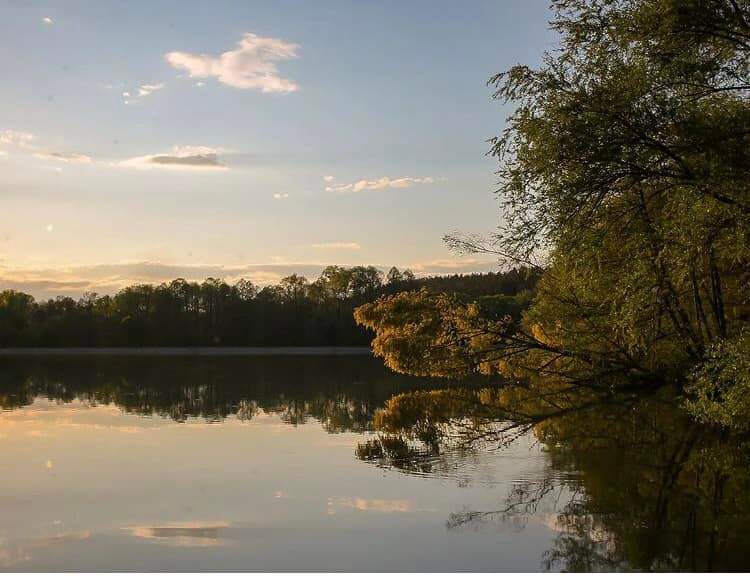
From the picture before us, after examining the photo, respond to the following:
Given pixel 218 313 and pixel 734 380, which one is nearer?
pixel 734 380

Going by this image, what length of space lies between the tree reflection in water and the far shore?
72.6 meters

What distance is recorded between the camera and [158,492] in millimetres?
13805

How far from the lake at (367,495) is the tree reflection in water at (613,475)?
0.05m

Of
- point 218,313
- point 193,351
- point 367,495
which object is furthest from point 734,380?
point 218,313

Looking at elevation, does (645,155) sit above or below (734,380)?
above

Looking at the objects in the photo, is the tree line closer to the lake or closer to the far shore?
the lake

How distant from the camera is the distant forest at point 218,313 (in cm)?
10481

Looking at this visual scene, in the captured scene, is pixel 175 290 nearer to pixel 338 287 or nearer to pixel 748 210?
pixel 338 287

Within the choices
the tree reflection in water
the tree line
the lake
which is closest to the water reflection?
the lake

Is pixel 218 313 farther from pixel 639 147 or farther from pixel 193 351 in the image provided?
pixel 639 147

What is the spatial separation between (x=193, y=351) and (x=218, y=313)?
1345 cm

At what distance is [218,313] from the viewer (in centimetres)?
11338

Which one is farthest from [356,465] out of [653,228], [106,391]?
[106,391]

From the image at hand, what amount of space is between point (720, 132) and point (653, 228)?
6.54 feet
